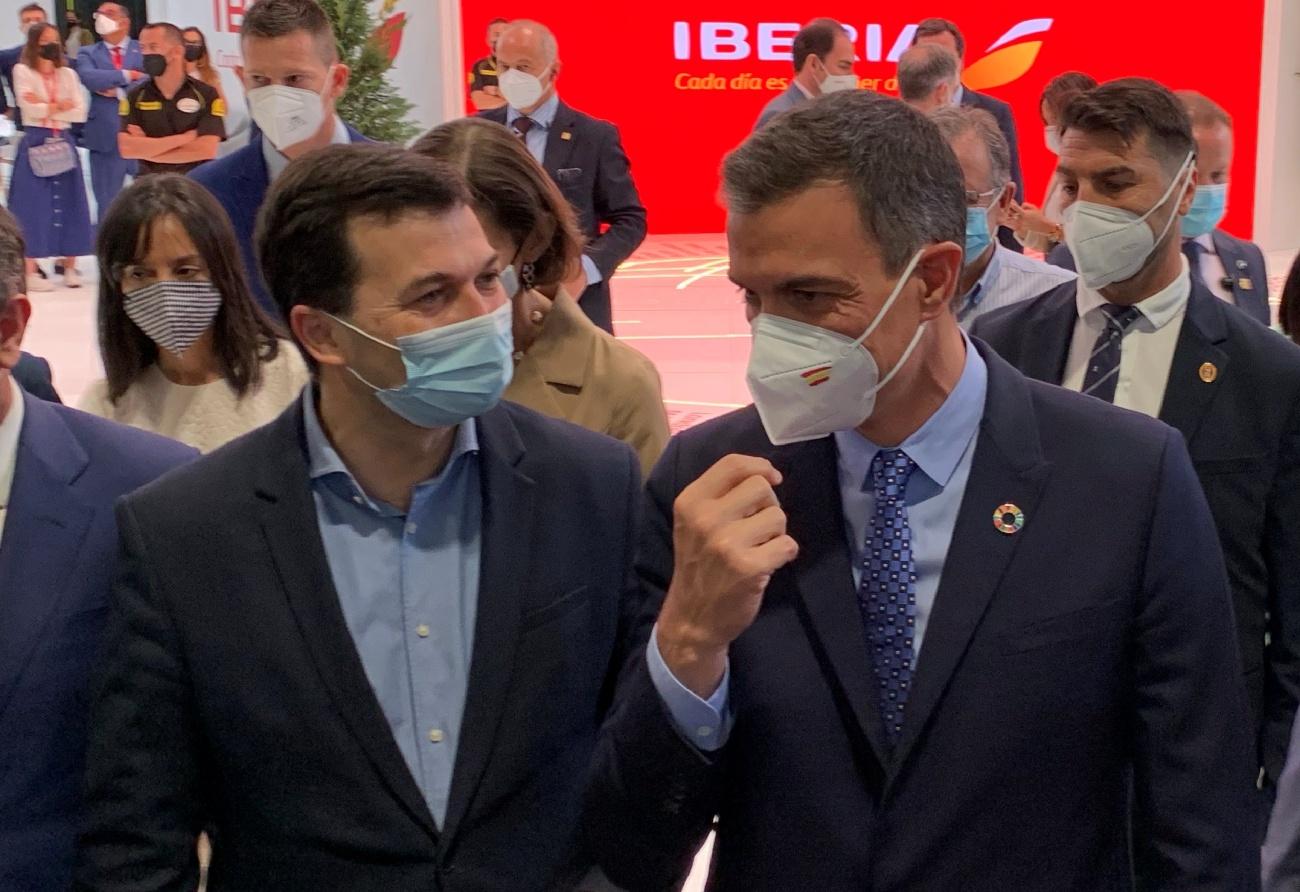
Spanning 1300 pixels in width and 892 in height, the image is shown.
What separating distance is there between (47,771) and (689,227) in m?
16.4

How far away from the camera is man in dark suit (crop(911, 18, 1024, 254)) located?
7.00m

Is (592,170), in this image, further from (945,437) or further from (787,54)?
(787,54)

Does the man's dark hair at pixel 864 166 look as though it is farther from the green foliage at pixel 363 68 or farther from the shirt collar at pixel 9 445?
the green foliage at pixel 363 68

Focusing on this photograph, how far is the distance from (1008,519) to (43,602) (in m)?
1.40

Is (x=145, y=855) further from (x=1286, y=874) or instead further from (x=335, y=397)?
(x=1286, y=874)

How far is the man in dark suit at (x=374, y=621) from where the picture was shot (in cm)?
214

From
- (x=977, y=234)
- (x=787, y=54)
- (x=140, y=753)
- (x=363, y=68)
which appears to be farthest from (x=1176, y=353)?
(x=787, y=54)

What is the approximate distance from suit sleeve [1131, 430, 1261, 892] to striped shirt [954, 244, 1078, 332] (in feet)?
8.37

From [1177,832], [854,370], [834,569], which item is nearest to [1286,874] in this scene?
[1177,832]

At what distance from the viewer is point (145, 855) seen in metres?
2.15

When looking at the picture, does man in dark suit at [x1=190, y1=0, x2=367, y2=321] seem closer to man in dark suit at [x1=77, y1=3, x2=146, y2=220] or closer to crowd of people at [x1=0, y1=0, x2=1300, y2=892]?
crowd of people at [x1=0, y1=0, x2=1300, y2=892]

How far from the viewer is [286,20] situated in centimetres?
509

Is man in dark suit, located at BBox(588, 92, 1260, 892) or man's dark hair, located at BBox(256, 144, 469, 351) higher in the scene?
man's dark hair, located at BBox(256, 144, 469, 351)

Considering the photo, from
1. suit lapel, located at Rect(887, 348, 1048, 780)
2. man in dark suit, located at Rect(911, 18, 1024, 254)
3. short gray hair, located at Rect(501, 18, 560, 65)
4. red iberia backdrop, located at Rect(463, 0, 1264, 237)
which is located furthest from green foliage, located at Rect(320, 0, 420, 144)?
red iberia backdrop, located at Rect(463, 0, 1264, 237)
